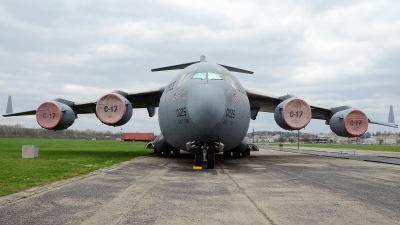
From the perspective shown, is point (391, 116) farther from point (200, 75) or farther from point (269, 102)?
point (200, 75)

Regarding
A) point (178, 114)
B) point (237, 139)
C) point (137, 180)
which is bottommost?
point (137, 180)

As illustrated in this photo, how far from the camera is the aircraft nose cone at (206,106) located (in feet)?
32.3

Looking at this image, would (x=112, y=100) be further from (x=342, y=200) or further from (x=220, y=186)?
(x=342, y=200)

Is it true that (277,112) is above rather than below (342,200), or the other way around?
above

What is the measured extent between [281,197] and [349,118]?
506 inches

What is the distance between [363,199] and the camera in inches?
231

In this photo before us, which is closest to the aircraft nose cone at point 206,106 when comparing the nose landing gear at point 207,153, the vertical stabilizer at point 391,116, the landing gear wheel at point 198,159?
the nose landing gear at point 207,153

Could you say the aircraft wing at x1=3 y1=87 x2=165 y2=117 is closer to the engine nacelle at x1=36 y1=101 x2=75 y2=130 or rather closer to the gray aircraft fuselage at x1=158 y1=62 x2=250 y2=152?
the engine nacelle at x1=36 y1=101 x2=75 y2=130

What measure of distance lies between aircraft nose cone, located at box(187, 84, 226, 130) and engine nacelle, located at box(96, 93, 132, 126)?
6198 mm

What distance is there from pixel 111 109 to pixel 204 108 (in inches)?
288

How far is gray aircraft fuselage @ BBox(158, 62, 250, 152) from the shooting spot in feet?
32.8

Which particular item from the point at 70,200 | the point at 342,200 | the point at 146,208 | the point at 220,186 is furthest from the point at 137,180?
the point at 342,200

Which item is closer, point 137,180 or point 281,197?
point 281,197

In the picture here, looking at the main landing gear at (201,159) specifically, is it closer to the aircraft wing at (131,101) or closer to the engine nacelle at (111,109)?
the engine nacelle at (111,109)
